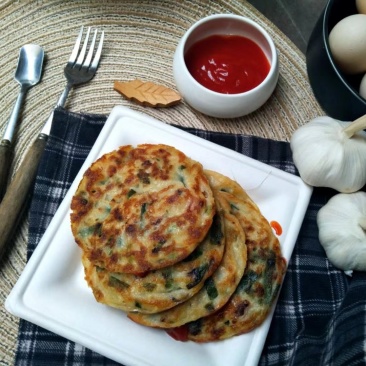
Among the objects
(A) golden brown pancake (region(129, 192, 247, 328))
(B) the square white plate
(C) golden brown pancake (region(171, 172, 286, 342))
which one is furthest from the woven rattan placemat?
(A) golden brown pancake (region(129, 192, 247, 328))

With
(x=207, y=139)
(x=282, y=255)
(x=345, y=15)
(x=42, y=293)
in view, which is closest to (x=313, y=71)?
(x=345, y=15)

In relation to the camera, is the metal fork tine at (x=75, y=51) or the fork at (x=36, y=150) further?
the metal fork tine at (x=75, y=51)

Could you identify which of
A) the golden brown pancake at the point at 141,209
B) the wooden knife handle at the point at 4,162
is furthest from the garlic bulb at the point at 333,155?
the wooden knife handle at the point at 4,162

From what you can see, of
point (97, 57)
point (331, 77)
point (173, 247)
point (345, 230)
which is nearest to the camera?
point (173, 247)

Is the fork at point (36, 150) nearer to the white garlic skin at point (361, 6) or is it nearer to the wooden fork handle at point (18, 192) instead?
the wooden fork handle at point (18, 192)

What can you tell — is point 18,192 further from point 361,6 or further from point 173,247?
point 361,6

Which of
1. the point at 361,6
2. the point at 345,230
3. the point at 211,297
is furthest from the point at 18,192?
the point at 361,6
